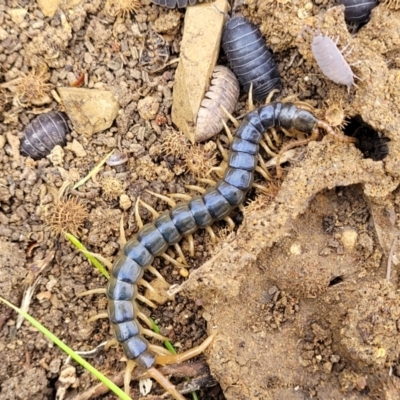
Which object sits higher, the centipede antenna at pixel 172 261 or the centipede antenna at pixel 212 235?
the centipede antenna at pixel 212 235

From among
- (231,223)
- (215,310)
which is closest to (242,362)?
(215,310)

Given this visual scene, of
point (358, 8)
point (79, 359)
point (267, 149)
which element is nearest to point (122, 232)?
point (79, 359)

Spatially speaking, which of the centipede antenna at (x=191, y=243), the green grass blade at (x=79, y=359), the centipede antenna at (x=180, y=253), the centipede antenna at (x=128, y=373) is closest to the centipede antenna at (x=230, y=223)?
the centipede antenna at (x=191, y=243)

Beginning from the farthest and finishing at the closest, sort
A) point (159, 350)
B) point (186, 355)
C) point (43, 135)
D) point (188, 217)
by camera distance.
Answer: point (43, 135) < point (188, 217) < point (159, 350) < point (186, 355)

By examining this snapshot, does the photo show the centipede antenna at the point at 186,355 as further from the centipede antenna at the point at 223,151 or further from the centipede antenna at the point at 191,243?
the centipede antenna at the point at 223,151

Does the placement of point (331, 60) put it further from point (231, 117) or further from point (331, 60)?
point (231, 117)

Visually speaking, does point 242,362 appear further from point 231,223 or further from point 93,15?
point 93,15
